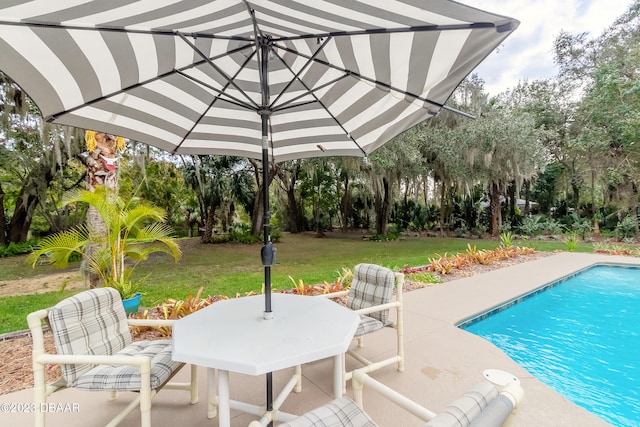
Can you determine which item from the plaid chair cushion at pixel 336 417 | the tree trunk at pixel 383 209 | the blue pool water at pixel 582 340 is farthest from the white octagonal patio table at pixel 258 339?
the tree trunk at pixel 383 209

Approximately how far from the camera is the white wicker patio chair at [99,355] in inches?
55.3

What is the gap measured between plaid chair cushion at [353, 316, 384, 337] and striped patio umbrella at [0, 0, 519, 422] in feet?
2.75

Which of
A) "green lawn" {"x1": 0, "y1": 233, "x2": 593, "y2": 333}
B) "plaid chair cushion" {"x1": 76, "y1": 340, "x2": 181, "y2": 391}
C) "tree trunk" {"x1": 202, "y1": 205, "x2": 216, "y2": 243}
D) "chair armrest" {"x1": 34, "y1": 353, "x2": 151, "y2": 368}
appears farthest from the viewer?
"tree trunk" {"x1": 202, "y1": 205, "x2": 216, "y2": 243}

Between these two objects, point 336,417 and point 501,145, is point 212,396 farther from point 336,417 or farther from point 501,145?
point 501,145

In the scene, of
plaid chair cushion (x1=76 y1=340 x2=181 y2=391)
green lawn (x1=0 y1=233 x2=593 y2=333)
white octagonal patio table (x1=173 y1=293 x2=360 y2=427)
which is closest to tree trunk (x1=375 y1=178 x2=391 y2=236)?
green lawn (x1=0 y1=233 x2=593 y2=333)

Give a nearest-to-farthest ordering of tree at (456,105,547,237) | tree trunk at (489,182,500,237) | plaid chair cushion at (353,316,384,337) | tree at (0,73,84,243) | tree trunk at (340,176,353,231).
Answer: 1. plaid chair cushion at (353,316,384,337)
2. tree at (0,73,84,243)
3. tree at (456,105,547,237)
4. tree trunk at (489,182,500,237)
5. tree trunk at (340,176,353,231)

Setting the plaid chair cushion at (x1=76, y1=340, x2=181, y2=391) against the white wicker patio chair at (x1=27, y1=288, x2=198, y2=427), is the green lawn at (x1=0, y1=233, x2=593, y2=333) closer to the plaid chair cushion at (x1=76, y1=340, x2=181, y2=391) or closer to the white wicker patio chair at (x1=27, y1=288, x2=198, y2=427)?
the white wicker patio chair at (x1=27, y1=288, x2=198, y2=427)

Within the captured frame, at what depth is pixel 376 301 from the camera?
8.10 feet

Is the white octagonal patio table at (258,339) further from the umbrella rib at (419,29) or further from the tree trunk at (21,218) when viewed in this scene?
the tree trunk at (21,218)

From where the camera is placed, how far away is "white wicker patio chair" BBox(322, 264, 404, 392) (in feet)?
7.49

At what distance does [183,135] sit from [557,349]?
4.49 metres

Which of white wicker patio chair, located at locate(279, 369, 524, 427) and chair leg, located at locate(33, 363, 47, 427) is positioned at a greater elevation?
white wicker patio chair, located at locate(279, 369, 524, 427)

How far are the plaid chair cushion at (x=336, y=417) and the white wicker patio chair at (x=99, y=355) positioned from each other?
89 cm

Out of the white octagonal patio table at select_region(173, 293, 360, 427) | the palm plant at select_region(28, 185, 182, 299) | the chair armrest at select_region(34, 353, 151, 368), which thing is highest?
the palm plant at select_region(28, 185, 182, 299)
